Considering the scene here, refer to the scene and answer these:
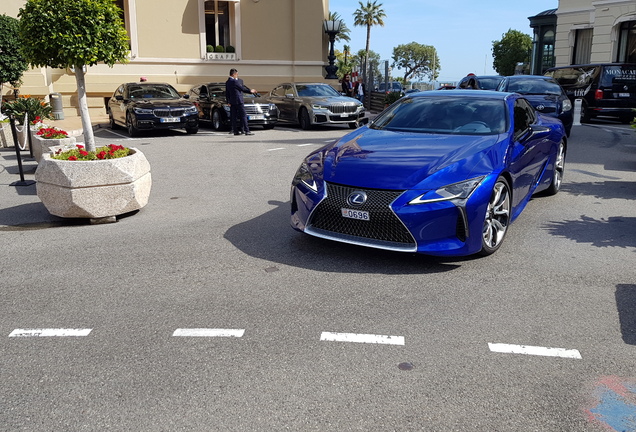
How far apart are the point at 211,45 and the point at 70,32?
63.3ft

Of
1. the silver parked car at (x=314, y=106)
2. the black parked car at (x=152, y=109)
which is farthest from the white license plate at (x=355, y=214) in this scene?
the silver parked car at (x=314, y=106)

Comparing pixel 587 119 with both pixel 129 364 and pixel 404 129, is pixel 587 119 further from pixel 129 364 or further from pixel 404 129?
pixel 129 364

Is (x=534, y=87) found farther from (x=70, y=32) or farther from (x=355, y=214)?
(x=355, y=214)

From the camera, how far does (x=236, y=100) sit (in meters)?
17.0

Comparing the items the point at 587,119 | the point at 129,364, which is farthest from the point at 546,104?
the point at 129,364

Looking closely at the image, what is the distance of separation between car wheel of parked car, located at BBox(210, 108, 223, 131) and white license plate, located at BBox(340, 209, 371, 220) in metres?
13.9

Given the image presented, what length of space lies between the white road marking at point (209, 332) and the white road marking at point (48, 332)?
0.66m

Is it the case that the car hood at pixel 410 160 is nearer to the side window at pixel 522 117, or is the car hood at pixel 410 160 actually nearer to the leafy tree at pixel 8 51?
the side window at pixel 522 117

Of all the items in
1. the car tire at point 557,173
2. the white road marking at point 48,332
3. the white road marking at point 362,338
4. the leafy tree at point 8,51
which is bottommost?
the white road marking at point 48,332

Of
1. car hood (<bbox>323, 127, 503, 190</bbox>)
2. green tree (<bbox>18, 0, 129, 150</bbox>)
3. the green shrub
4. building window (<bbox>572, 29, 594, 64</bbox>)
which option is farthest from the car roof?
building window (<bbox>572, 29, 594, 64</bbox>)

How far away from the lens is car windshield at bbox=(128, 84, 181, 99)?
18.0 metres

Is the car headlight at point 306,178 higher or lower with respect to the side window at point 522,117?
lower

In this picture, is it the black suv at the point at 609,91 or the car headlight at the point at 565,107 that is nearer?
the car headlight at the point at 565,107

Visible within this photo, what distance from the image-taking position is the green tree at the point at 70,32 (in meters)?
8.38
